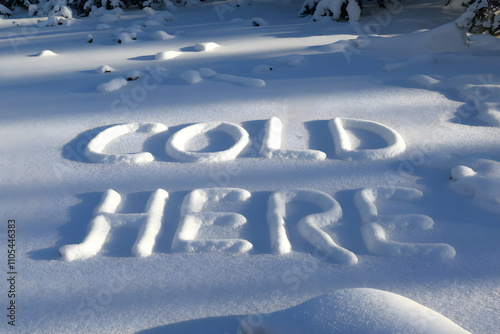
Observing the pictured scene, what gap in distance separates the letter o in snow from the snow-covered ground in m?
0.01

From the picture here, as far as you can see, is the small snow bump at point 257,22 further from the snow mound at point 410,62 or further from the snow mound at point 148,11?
the snow mound at point 410,62

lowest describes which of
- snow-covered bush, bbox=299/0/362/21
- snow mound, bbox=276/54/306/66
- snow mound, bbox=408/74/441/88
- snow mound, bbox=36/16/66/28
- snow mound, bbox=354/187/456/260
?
snow mound, bbox=354/187/456/260

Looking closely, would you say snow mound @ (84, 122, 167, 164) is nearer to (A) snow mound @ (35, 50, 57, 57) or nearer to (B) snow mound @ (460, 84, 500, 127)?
(A) snow mound @ (35, 50, 57, 57)

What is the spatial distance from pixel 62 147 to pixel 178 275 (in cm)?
133

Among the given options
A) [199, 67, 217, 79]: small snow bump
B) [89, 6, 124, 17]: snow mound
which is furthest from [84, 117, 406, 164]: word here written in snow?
[89, 6, 124, 17]: snow mound

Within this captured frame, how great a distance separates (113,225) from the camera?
207 centimetres

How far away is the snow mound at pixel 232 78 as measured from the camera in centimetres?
347

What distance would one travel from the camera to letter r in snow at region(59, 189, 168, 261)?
6.26 ft

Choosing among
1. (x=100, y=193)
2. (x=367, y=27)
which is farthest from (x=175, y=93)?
(x=367, y=27)

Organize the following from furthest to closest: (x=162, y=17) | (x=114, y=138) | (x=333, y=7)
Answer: (x=162, y=17) → (x=333, y=7) → (x=114, y=138)

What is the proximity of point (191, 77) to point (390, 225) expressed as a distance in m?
2.04

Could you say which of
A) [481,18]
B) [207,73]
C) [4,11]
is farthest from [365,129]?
[4,11]

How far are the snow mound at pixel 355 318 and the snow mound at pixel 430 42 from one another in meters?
2.95

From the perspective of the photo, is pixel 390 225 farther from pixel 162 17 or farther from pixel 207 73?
pixel 162 17
